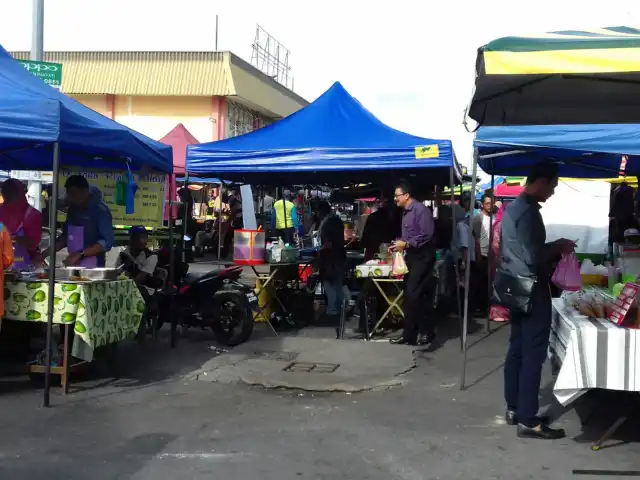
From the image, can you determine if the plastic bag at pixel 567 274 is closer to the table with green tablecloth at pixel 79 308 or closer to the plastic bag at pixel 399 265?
the plastic bag at pixel 399 265

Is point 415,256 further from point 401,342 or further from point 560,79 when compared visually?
point 560,79

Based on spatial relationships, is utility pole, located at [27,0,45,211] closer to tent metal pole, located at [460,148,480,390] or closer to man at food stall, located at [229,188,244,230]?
man at food stall, located at [229,188,244,230]

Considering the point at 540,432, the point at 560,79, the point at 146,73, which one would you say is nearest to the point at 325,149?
the point at 560,79

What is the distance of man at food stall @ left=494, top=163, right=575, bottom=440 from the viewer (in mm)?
5156

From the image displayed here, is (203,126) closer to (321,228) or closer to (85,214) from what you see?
(321,228)

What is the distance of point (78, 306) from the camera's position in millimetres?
6188

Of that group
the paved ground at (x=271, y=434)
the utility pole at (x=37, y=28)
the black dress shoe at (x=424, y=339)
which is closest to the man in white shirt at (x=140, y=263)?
the paved ground at (x=271, y=434)

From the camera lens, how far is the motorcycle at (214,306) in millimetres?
8688

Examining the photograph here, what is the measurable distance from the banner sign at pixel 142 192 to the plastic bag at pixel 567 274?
15.5 ft

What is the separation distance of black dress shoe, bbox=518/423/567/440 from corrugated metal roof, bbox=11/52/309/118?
22.1 metres

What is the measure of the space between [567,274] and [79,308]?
4005 millimetres

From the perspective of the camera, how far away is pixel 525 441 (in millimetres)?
5227

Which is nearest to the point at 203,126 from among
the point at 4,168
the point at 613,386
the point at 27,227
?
the point at 4,168

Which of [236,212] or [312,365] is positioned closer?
[312,365]
